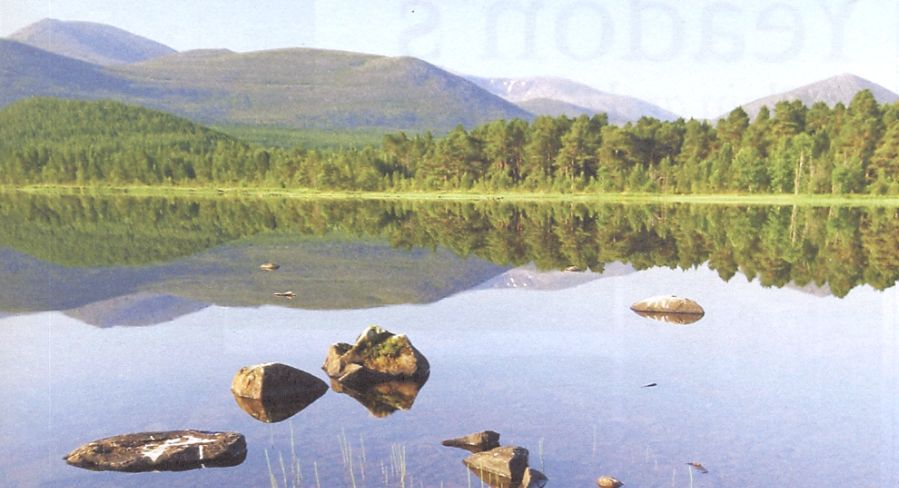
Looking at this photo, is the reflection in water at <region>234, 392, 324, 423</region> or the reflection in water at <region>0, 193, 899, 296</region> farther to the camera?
the reflection in water at <region>0, 193, 899, 296</region>

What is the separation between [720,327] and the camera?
33.8 m

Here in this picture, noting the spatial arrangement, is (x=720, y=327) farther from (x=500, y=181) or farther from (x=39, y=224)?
(x=500, y=181)

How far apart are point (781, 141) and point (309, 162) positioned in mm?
88806

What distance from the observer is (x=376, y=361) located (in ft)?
86.1

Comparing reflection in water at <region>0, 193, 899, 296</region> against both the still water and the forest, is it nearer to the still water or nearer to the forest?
the still water

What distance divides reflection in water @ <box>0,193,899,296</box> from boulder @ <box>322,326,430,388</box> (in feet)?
88.1

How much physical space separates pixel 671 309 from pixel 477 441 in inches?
756

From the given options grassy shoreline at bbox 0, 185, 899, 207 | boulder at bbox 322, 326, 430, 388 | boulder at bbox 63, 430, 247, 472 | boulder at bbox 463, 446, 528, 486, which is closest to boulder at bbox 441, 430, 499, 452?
boulder at bbox 463, 446, 528, 486

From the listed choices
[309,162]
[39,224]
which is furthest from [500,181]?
[39,224]

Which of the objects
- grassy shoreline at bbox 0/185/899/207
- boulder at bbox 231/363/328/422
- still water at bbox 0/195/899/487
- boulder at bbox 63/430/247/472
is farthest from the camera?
grassy shoreline at bbox 0/185/899/207

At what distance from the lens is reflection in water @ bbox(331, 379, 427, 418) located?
75.7 feet

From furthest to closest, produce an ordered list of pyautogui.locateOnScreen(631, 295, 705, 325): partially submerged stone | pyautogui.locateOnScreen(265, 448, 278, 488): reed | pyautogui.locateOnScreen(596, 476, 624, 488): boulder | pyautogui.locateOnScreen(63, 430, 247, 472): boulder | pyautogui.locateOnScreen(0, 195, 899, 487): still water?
pyautogui.locateOnScreen(631, 295, 705, 325): partially submerged stone
pyautogui.locateOnScreen(0, 195, 899, 487): still water
pyautogui.locateOnScreen(63, 430, 247, 472): boulder
pyautogui.locateOnScreen(265, 448, 278, 488): reed
pyautogui.locateOnScreen(596, 476, 624, 488): boulder

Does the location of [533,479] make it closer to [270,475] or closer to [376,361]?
[270,475]

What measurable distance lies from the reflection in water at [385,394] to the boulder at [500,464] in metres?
4.75
